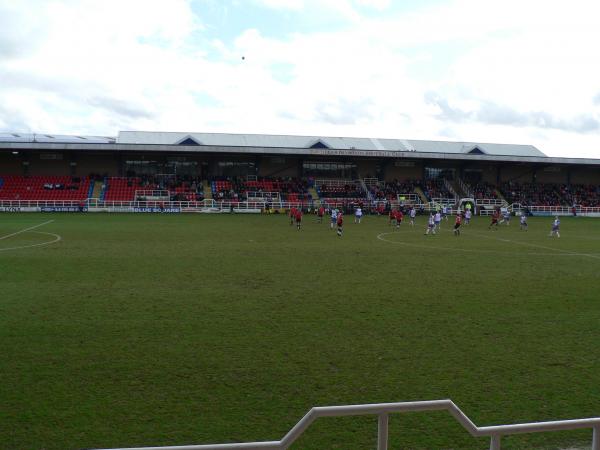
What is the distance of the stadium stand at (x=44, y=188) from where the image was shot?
180ft

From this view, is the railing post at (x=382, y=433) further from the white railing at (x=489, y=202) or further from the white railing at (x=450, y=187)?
the white railing at (x=450, y=187)

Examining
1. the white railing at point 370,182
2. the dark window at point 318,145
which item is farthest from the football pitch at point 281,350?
the dark window at point 318,145

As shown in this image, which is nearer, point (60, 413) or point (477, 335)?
point (60, 413)

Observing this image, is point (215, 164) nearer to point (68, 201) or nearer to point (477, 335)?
point (68, 201)

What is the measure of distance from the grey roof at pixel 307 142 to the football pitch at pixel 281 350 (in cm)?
4884

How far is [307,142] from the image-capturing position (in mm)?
68062

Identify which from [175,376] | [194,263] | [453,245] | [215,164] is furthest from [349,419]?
[215,164]

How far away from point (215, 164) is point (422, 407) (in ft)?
205

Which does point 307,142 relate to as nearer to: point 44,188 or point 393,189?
point 393,189

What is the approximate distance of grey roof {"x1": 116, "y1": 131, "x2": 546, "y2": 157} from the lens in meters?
65.1

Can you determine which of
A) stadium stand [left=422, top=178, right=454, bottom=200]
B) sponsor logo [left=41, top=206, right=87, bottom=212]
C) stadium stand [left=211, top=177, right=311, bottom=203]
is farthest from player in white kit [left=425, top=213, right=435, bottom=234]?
sponsor logo [left=41, top=206, right=87, bottom=212]

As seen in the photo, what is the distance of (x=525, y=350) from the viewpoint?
8828 millimetres

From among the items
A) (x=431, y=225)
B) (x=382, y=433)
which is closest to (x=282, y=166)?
(x=431, y=225)

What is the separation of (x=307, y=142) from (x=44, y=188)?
3233 centimetres
